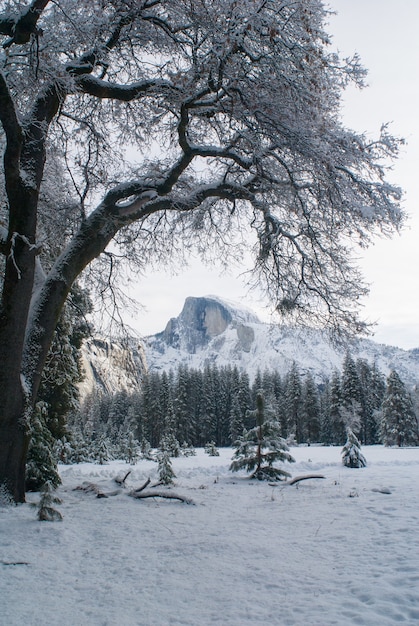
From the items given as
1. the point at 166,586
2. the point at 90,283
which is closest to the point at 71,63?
the point at 90,283

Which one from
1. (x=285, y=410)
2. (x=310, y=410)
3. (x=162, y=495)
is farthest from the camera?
(x=285, y=410)

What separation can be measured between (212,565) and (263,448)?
7.66 metres

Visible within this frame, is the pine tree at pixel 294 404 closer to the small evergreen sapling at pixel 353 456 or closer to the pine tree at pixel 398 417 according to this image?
the pine tree at pixel 398 417

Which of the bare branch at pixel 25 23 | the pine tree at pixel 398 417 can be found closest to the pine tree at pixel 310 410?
the pine tree at pixel 398 417

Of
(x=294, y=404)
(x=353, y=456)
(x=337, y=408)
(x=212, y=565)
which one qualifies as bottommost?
(x=353, y=456)

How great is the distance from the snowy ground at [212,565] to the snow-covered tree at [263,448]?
4.30 meters

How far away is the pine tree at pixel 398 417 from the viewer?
141 ft

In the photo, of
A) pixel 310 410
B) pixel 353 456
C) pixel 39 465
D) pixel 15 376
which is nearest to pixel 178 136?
pixel 15 376

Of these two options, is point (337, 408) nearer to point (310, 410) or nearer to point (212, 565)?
point (310, 410)

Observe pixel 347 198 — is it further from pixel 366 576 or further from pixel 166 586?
pixel 166 586

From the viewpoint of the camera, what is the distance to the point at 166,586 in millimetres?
2836

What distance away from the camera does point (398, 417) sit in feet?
142

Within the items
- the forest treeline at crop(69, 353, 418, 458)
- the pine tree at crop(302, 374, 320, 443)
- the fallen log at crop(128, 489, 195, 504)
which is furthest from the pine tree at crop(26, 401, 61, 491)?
the pine tree at crop(302, 374, 320, 443)

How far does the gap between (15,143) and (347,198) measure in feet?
15.6
